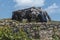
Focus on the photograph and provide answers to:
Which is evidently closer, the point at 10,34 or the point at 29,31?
the point at 10,34

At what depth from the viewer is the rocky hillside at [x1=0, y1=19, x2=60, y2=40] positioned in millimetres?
10609

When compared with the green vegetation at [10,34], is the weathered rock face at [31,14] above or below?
above

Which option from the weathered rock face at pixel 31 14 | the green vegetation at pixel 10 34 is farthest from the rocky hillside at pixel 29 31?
the weathered rock face at pixel 31 14

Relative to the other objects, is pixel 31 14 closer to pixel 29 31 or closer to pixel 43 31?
pixel 43 31

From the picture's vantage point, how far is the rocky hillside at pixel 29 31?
418 inches

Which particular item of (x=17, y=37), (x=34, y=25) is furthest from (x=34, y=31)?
(x=17, y=37)

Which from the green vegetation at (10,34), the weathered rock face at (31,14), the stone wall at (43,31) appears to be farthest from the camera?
the weathered rock face at (31,14)

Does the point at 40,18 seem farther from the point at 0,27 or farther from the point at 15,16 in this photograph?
the point at 0,27

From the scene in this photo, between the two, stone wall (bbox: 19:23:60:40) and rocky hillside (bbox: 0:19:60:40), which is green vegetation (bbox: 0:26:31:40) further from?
stone wall (bbox: 19:23:60:40)

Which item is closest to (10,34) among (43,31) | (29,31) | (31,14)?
(29,31)

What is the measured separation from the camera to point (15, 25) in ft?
37.8

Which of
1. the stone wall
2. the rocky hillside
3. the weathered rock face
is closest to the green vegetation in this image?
the rocky hillside

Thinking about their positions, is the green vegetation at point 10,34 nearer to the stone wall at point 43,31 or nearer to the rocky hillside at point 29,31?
the rocky hillside at point 29,31

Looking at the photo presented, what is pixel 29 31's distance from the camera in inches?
445
